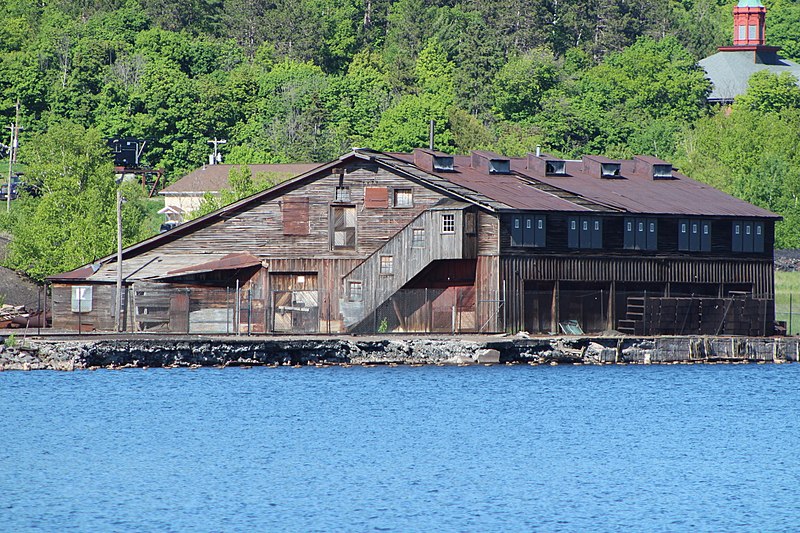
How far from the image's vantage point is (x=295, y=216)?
80.3 metres

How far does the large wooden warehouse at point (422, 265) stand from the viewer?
77.3 m

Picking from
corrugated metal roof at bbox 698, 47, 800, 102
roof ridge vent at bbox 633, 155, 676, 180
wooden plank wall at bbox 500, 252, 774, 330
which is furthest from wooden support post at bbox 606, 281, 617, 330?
corrugated metal roof at bbox 698, 47, 800, 102

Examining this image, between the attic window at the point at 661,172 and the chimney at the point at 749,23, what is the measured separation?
102417 mm

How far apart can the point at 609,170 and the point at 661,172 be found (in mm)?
3935

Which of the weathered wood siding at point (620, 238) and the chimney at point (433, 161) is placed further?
the chimney at point (433, 161)

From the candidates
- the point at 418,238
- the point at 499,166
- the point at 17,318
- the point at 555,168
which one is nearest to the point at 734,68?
the point at 555,168

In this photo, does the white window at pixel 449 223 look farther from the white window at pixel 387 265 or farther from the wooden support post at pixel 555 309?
the wooden support post at pixel 555 309

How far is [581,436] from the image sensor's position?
55000mm

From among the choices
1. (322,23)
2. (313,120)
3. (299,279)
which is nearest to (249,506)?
(299,279)

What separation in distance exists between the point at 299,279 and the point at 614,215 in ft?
48.8

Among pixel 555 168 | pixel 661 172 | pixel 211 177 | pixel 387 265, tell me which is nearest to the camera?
pixel 387 265

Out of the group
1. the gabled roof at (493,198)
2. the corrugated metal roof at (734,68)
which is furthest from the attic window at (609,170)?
the corrugated metal roof at (734,68)

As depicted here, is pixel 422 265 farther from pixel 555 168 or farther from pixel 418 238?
pixel 555 168

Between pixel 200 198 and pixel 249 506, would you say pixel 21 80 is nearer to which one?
pixel 200 198
